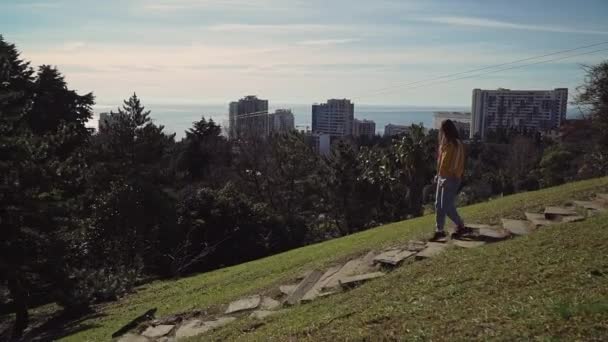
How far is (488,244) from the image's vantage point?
721 cm

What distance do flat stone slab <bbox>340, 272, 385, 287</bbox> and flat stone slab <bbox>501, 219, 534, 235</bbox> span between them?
2.14m

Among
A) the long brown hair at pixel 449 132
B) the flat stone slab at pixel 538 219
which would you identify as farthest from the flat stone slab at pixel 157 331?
the flat stone slab at pixel 538 219

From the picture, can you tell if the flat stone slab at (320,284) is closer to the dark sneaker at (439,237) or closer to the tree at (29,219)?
the dark sneaker at (439,237)

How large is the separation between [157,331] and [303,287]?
6.78 ft

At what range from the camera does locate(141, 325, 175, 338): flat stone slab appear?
7.09 m

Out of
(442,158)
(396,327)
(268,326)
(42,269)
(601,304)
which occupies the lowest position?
(42,269)

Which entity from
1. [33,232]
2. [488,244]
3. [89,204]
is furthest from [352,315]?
[89,204]

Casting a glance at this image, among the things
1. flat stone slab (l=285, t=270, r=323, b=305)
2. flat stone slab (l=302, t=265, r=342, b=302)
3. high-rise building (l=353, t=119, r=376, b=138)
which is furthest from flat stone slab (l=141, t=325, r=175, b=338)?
high-rise building (l=353, t=119, r=376, b=138)

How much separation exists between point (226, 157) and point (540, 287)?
39498 mm

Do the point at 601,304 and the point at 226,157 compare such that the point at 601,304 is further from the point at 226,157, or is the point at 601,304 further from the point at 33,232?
the point at 226,157

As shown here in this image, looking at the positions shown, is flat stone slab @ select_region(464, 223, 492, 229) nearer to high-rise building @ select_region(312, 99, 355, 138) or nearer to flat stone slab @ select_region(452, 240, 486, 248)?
flat stone slab @ select_region(452, 240, 486, 248)

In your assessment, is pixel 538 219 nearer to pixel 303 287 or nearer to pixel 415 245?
pixel 415 245

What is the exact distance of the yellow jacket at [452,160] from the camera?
7676 mm

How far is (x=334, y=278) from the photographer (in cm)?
735
